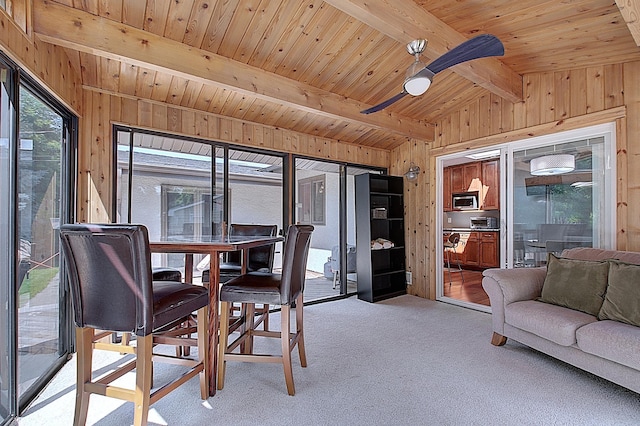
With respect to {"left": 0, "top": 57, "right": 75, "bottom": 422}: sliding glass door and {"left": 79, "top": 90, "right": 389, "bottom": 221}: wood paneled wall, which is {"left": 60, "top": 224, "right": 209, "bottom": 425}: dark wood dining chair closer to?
{"left": 0, "top": 57, "right": 75, "bottom": 422}: sliding glass door

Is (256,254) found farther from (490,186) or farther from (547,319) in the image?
(490,186)

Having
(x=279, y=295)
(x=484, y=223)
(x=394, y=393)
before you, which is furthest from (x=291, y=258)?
(x=484, y=223)

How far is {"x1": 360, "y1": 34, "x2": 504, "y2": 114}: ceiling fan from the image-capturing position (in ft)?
5.73

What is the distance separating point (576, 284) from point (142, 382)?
3101 mm

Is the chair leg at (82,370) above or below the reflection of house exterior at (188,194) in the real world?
below

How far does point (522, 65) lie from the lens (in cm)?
337

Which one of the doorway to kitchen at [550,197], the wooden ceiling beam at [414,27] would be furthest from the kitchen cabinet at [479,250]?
the wooden ceiling beam at [414,27]

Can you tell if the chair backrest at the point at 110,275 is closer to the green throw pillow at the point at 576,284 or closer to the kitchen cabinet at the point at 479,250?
the green throw pillow at the point at 576,284

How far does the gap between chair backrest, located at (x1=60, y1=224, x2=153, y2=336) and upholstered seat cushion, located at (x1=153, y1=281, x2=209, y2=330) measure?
3.1 inches

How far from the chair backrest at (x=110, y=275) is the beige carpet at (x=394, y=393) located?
0.71 meters

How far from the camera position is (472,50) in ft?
5.98

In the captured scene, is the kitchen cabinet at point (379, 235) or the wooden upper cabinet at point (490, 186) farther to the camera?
the wooden upper cabinet at point (490, 186)

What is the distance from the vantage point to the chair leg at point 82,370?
1627mm

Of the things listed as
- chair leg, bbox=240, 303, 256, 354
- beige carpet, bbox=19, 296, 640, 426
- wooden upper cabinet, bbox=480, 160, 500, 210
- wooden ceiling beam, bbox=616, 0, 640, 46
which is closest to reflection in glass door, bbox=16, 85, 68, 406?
beige carpet, bbox=19, 296, 640, 426
